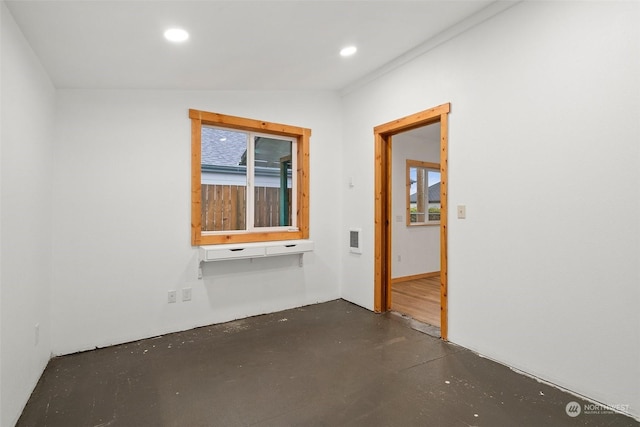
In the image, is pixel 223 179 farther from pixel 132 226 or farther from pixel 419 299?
pixel 419 299

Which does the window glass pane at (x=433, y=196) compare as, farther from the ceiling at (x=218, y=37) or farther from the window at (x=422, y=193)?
the ceiling at (x=218, y=37)

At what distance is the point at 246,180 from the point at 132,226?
4.27ft

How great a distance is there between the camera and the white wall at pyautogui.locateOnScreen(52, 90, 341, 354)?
9.16ft

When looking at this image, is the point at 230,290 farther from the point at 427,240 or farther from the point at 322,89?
the point at 427,240

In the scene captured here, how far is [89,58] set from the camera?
229 cm

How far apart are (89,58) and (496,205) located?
3217mm

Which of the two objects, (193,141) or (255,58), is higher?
(255,58)

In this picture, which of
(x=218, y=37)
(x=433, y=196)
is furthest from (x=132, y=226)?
(x=433, y=196)

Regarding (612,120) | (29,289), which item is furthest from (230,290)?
(612,120)

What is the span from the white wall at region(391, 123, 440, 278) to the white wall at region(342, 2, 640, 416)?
2.39 metres

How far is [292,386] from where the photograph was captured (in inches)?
88.0

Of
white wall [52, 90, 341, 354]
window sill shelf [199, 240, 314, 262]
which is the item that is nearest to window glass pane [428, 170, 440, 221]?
window sill shelf [199, 240, 314, 262]

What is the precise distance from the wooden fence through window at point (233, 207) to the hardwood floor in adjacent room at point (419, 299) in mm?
1934

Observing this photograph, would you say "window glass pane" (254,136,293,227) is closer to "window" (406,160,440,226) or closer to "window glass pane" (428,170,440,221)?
"window" (406,160,440,226)
